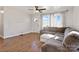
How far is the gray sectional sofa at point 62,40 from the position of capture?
123 centimetres

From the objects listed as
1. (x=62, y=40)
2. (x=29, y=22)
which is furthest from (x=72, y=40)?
(x=29, y=22)

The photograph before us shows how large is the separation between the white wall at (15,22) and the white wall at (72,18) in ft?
1.57

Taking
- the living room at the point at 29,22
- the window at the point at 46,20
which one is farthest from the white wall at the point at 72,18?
the window at the point at 46,20

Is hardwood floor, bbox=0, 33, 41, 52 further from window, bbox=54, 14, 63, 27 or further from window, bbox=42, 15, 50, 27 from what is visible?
window, bbox=54, 14, 63, 27

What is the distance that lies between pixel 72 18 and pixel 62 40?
0.31 metres

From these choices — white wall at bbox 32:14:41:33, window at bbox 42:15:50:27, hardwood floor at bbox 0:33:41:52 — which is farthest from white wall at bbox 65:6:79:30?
hardwood floor at bbox 0:33:41:52

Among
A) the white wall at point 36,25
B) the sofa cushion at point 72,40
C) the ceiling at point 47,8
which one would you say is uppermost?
the ceiling at point 47,8

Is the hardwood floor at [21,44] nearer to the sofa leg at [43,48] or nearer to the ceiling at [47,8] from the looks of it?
the sofa leg at [43,48]

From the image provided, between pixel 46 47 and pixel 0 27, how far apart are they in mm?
629

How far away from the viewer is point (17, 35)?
4.27ft

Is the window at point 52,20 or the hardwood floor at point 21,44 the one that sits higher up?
the window at point 52,20
